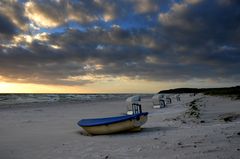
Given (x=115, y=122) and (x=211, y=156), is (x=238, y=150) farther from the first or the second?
(x=115, y=122)

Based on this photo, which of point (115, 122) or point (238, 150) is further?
point (115, 122)

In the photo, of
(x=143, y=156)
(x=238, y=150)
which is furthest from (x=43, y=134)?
(x=238, y=150)

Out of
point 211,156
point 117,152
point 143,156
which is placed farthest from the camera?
point 117,152

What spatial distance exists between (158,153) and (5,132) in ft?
28.1

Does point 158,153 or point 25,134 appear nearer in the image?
point 158,153

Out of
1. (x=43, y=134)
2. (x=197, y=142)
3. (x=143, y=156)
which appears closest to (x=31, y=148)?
(x=43, y=134)

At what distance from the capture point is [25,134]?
11742 mm

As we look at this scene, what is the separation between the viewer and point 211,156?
5.92 metres

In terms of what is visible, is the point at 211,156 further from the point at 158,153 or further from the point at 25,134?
the point at 25,134

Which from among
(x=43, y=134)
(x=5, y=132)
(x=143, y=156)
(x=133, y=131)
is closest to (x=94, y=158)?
(x=143, y=156)

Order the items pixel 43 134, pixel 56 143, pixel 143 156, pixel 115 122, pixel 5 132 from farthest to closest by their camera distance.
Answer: pixel 5 132, pixel 43 134, pixel 115 122, pixel 56 143, pixel 143 156

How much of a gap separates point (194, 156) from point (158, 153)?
1055 millimetres

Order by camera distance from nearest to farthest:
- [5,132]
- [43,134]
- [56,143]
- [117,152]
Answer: [117,152] < [56,143] < [43,134] < [5,132]

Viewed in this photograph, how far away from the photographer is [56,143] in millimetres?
9445
